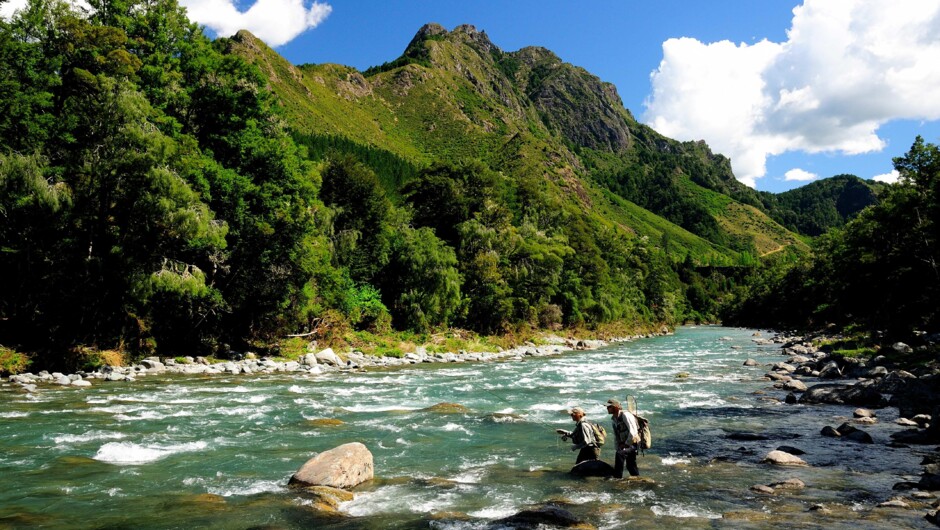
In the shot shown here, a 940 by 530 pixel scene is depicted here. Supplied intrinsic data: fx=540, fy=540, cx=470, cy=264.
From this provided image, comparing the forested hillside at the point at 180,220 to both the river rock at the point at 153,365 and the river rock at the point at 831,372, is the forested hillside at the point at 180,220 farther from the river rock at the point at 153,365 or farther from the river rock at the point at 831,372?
the river rock at the point at 831,372

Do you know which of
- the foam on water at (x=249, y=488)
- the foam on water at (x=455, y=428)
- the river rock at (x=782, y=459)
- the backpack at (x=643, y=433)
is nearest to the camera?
the foam on water at (x=249, y=488)

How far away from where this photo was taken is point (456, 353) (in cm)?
4534

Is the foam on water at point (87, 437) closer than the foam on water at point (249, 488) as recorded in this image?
No

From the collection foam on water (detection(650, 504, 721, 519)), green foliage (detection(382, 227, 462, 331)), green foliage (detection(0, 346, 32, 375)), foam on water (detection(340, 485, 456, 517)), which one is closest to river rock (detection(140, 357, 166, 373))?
green foliage (detection(0, 346, 32, 375))

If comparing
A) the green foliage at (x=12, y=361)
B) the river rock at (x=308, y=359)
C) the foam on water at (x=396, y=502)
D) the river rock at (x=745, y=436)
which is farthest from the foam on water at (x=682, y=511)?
the green foliage at (x=12, y=361)

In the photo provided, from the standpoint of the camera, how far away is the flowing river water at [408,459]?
380 inches

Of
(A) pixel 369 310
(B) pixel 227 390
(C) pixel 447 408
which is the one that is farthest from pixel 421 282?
(C) pixel 447 408

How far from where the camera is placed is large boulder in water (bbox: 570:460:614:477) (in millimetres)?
12555

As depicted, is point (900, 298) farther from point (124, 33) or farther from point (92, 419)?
point (124, 33)

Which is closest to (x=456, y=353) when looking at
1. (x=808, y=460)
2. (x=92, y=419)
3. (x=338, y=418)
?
(x=338, y=418)

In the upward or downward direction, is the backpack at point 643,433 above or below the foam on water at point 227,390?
above

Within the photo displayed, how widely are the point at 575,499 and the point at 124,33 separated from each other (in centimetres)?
3565

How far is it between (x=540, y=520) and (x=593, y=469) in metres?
3.81

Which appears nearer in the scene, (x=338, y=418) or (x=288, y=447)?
(x=288, y=447)
